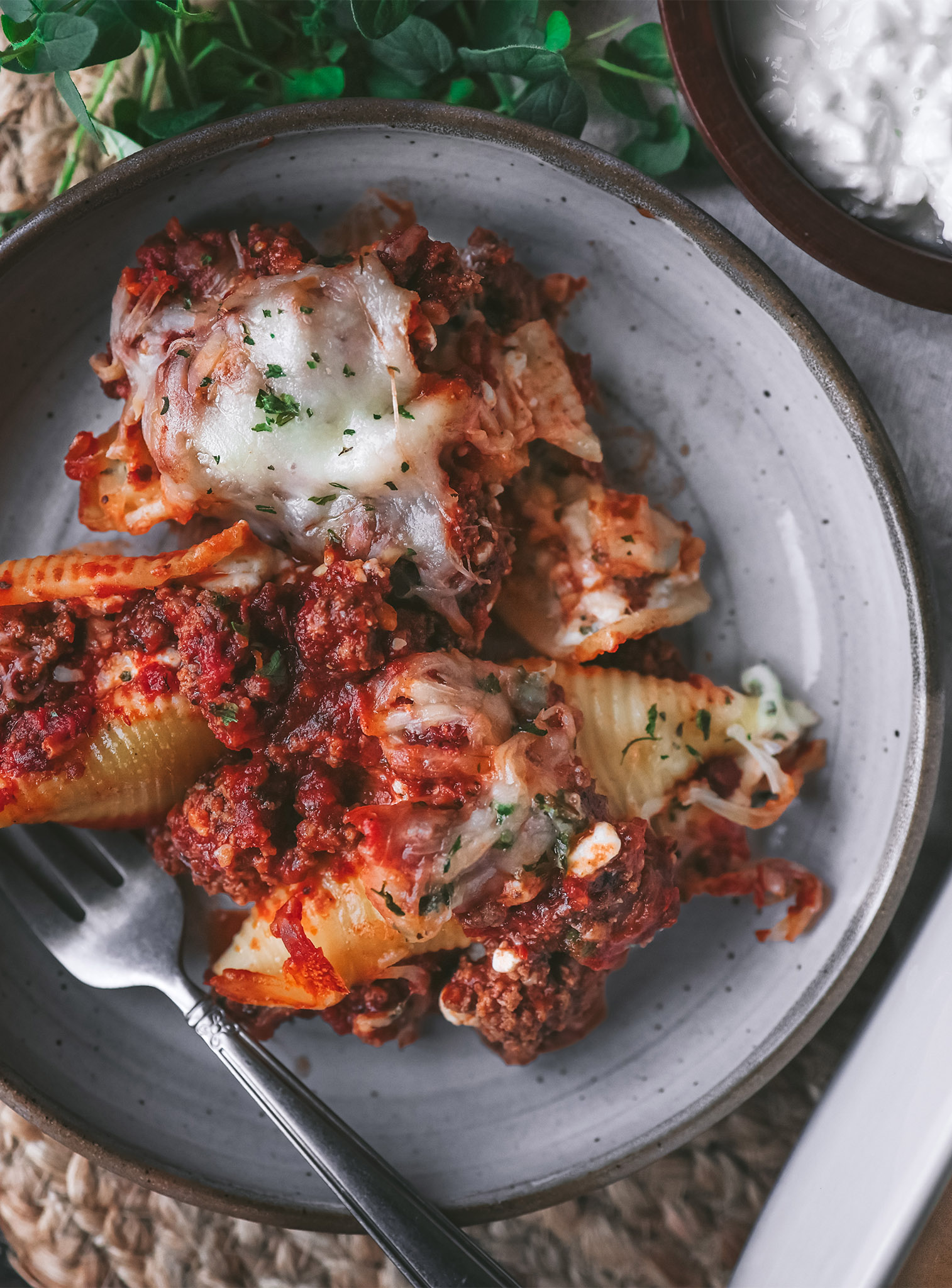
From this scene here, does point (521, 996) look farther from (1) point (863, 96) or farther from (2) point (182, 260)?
(1) point (863, 96)

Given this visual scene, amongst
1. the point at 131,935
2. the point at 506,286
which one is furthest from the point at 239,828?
the point at 506,286

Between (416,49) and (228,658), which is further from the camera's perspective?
(416,49)

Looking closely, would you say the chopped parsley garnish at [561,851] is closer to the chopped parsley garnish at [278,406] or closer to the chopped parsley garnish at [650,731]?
the chopped parsley garnish at [650,731]

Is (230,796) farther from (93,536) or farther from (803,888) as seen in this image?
(803,888)

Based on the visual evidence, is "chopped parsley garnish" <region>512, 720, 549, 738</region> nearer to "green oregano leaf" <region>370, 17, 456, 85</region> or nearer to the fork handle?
the fork handle

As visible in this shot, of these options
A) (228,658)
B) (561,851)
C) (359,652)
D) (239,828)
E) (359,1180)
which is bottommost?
(359,1180)

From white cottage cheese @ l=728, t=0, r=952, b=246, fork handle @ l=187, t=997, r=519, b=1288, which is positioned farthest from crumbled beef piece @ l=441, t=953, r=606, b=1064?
white cottage cheese @ l=728, t=0, r=952, b=246
